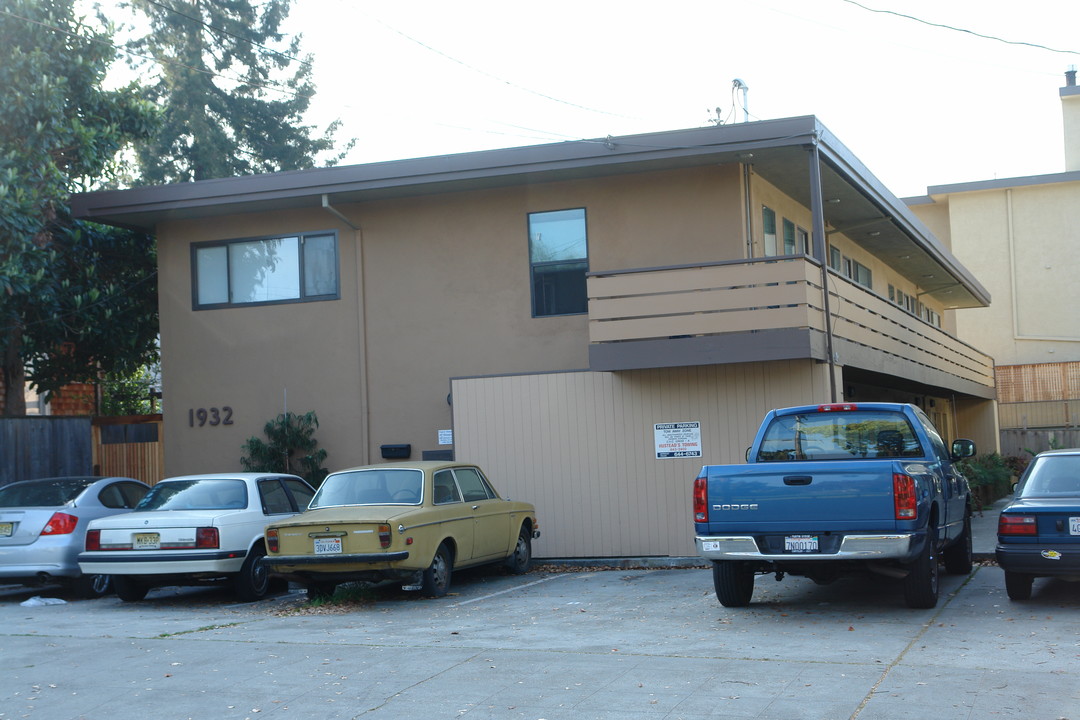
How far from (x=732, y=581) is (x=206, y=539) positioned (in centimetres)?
548

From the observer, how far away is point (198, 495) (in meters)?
12.7

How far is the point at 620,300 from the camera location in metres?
14.6

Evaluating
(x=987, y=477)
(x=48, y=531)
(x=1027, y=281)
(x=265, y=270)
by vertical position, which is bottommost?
(x=987, y=477)

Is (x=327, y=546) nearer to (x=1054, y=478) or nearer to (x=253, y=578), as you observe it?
(x=253, y=578)

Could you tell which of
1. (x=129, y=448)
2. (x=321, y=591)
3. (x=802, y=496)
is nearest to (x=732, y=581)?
(x=802, y=496)

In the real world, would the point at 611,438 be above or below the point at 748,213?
below

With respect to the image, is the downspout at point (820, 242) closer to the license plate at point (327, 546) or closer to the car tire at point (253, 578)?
the license plate at point (327, 546)

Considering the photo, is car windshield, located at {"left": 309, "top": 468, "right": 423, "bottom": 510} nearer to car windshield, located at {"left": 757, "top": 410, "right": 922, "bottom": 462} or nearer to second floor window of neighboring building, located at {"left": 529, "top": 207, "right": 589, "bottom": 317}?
car windshield, located at {"left": 757, "top": 410, "right": 922, "bottom": 462}

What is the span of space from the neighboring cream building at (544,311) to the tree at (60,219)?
1.01 meters

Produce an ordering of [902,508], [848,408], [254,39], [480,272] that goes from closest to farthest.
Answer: [902,508], [848,408], [480,272], [254,39]

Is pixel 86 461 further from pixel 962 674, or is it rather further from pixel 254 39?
pixel 254 39

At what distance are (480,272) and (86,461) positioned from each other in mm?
7283

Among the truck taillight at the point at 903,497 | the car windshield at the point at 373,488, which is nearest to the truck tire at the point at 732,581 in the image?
the truck taillight at the point at 903,497

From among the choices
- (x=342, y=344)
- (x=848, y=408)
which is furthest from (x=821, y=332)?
(x=342, y=344)
